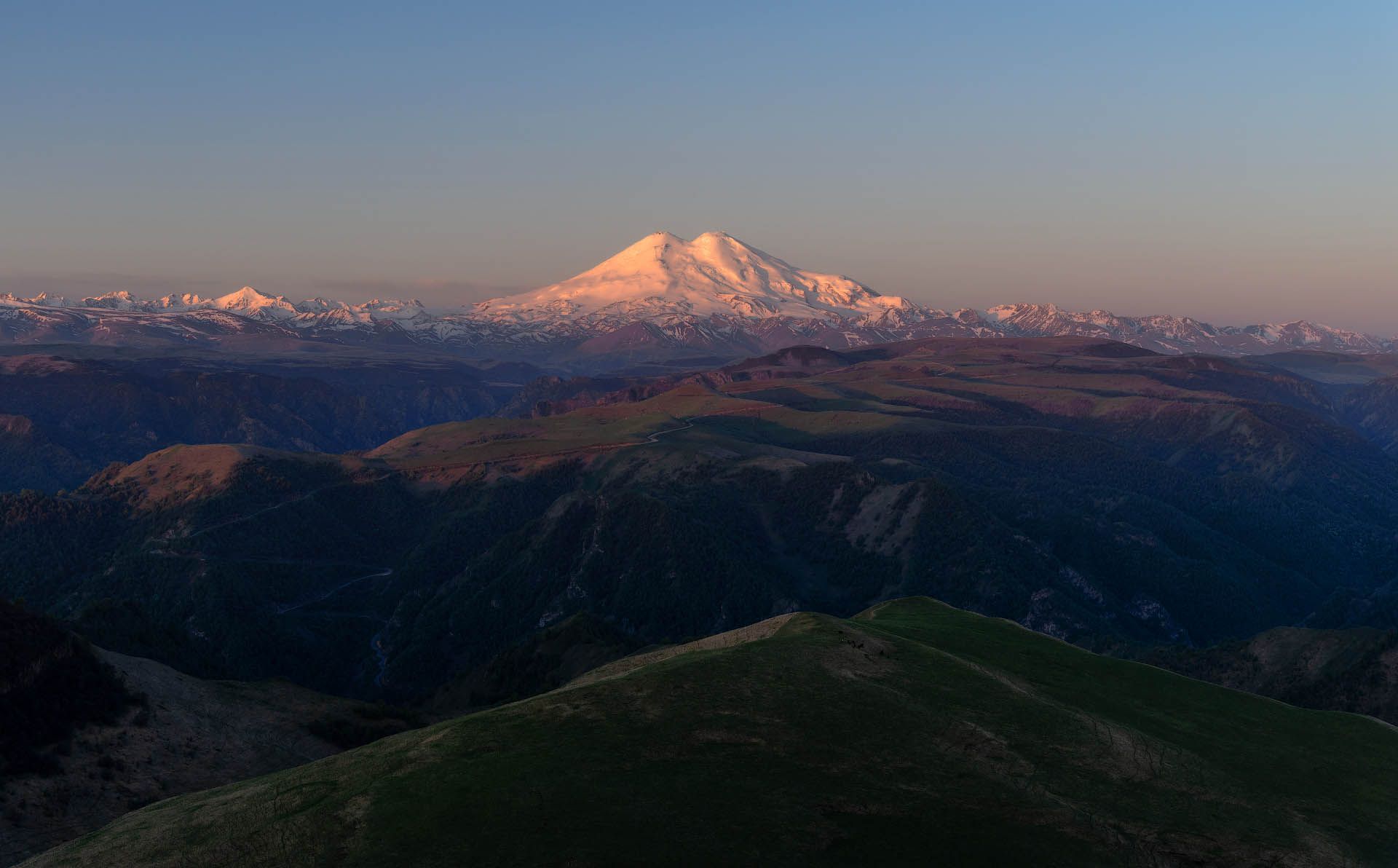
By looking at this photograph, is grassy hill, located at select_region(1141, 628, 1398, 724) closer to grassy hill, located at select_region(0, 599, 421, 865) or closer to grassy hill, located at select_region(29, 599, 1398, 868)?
grassy hill, located at select_region(29, 599, 1398, 868)

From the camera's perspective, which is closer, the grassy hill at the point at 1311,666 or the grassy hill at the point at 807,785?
the grassy hill at the point at 807,785

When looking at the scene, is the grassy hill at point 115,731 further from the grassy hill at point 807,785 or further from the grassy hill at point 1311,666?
the grassy hill at point 1311,666

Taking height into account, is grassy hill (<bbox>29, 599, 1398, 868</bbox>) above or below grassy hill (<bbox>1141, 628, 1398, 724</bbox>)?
above

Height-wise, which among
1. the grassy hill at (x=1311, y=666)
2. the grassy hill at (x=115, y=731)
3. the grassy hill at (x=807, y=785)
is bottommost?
the grassy hill at (x=1311, y=666)

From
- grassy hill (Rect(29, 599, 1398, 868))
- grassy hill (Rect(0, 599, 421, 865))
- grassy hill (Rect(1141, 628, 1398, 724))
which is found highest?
grassy hill (Rect(29, 599, 1398, 868))

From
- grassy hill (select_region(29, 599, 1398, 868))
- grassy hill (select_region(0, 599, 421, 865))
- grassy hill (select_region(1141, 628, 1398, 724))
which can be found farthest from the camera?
grassy hill (select_region(1141, 628, 1398, 724))

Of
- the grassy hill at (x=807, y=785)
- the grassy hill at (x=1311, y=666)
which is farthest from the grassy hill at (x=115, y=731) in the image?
the grassy hill at (x=1311, y=666)

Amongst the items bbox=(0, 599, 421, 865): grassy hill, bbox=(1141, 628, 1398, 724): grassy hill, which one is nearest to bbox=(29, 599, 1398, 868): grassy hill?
bbox=(0, 599, 421, 865): grassy hill

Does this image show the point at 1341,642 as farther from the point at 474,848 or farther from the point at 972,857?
the point at 474,848
